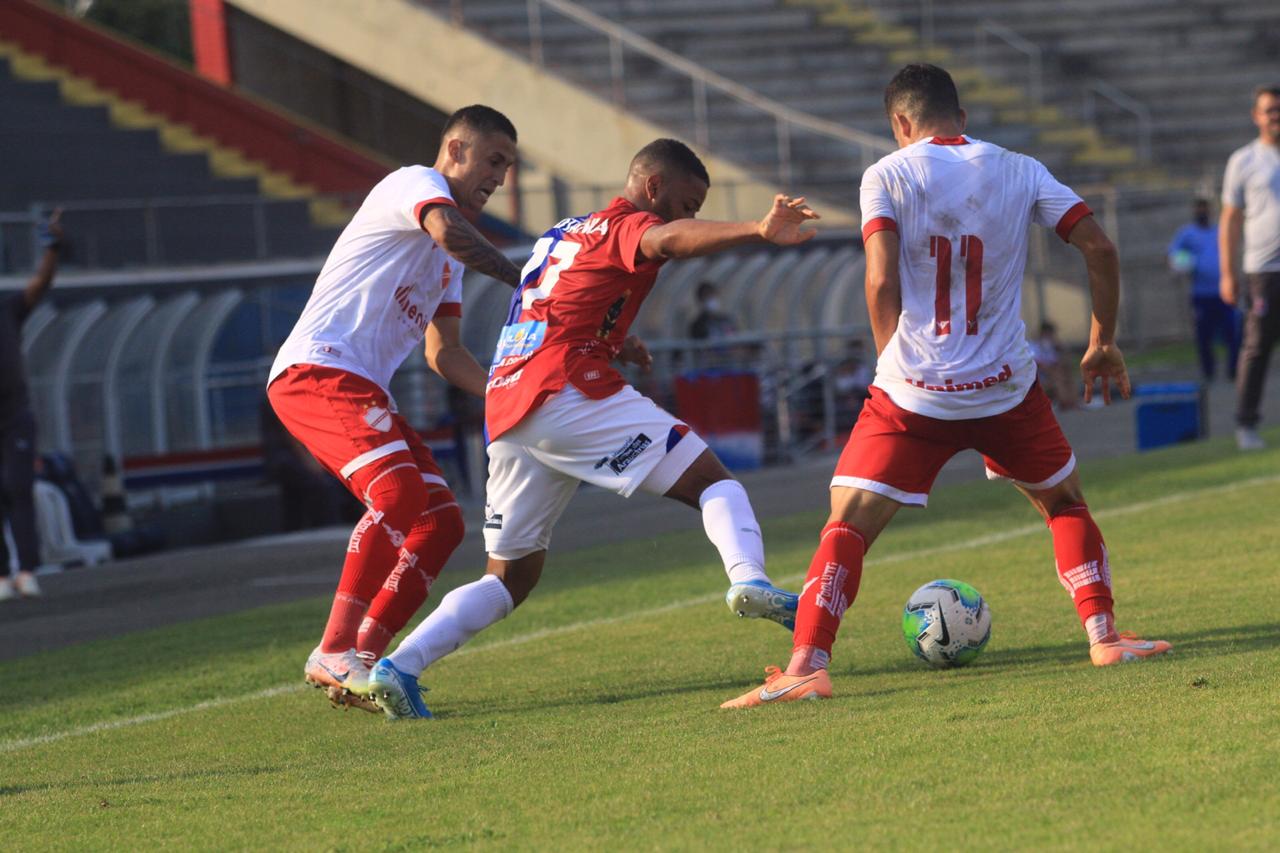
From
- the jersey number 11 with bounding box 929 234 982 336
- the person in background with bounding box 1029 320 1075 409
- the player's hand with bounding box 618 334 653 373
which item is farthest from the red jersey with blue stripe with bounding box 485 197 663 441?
the person in background with bounding box 1029 320 1075 409

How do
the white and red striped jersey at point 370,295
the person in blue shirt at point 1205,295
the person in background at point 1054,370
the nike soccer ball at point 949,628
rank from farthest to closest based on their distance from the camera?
the person in background at point 1054,370 → the person in blue shirt at point 1205,295 → the white and red striped jersey at point 370,295 → the nike soccer ball at point 949,628

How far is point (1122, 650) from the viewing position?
5.96 metres

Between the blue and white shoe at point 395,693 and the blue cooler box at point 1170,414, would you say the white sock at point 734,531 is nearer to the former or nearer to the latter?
the blue and white shoe at point 395,693

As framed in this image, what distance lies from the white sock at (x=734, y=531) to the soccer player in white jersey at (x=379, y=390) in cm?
99

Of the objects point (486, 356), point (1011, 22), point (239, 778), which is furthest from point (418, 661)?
point (1011, 22)

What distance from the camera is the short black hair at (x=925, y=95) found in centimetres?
598

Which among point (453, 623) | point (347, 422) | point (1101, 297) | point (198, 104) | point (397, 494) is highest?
point (198, 104)

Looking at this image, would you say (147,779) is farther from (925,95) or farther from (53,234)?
(53,234)

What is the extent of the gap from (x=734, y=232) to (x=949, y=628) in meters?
1.76

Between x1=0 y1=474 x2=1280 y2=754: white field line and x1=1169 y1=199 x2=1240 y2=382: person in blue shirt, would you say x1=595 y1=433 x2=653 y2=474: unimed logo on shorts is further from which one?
x1=1169 y1=199 x2=1240 y2=382: person in blue shirt

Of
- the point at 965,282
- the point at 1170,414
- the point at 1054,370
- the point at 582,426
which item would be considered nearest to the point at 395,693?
the point at 582,426

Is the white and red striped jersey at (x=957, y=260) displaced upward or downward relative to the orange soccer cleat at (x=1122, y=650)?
upward

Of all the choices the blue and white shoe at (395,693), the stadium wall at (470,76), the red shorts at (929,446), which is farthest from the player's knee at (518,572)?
the stadium wall at (470,76)

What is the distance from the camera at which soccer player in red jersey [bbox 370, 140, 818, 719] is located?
600cm
